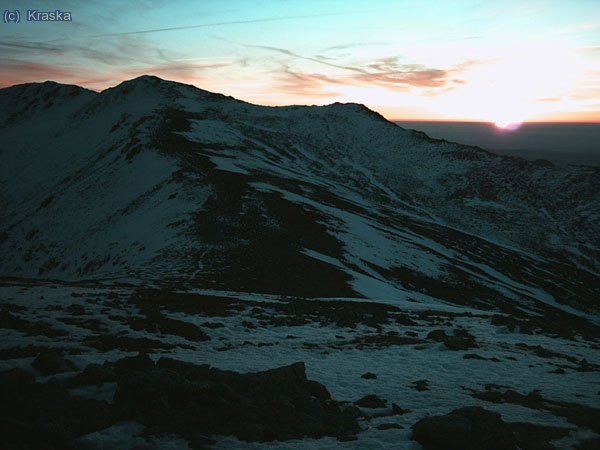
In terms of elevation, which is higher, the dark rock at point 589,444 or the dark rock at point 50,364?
the dark rock at point 50,364

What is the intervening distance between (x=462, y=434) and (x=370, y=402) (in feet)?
9.35

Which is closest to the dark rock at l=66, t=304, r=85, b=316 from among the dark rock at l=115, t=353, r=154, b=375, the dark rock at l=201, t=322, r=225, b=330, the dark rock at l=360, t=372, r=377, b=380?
the dark rock at l=201, t=322, r=225, b=330

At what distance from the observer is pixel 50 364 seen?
9305 millimetres

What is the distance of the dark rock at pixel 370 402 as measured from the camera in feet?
32.1

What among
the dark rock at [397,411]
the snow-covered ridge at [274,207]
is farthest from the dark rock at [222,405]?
the snow-covered ridge at [274,207]

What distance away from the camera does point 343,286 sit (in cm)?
3397

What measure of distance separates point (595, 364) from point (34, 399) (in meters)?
17.2

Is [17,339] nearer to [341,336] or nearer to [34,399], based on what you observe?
[34,399]

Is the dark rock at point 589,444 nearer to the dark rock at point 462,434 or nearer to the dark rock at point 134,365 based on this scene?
the dark rock at point 462,434

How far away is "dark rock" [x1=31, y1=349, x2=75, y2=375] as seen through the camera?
30.3ft

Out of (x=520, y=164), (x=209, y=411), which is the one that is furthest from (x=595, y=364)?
(x=520, y=164)

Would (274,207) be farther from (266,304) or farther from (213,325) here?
(213,325)

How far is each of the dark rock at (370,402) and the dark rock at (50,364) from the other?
6.59 m

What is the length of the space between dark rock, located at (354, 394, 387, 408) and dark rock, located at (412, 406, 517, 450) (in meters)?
1.85
